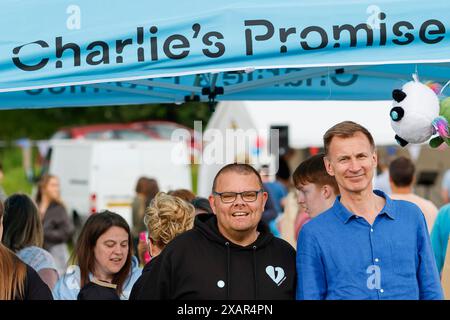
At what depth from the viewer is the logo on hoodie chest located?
4398 mm

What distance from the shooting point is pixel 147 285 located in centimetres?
452

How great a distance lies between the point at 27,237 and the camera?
650 centimetres

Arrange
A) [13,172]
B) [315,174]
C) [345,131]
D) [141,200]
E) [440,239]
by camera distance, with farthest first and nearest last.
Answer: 1. [13,172]
2. [141,200]
3. [440,239]
4. [315,174]
5. [345,131]

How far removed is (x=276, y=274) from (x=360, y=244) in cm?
41

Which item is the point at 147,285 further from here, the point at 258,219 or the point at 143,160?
the point at 143,160

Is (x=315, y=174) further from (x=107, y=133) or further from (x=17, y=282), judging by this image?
(x=107, y=133)

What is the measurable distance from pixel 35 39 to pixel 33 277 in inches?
45.4

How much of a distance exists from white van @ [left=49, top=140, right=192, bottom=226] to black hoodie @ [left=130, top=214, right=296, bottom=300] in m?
13.7

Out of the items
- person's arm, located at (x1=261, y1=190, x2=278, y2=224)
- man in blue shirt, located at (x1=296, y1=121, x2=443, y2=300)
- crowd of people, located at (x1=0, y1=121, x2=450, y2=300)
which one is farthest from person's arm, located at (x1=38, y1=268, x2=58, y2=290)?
person's arm, located at (x1=261, y1=190, x2=278, y2=224)

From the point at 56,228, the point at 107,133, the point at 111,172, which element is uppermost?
the point at 107,133

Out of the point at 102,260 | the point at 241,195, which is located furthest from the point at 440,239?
the point at 241,195

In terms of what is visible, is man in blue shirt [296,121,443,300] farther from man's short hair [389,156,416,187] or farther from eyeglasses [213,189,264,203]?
man's short hair [389,156,416,187]
